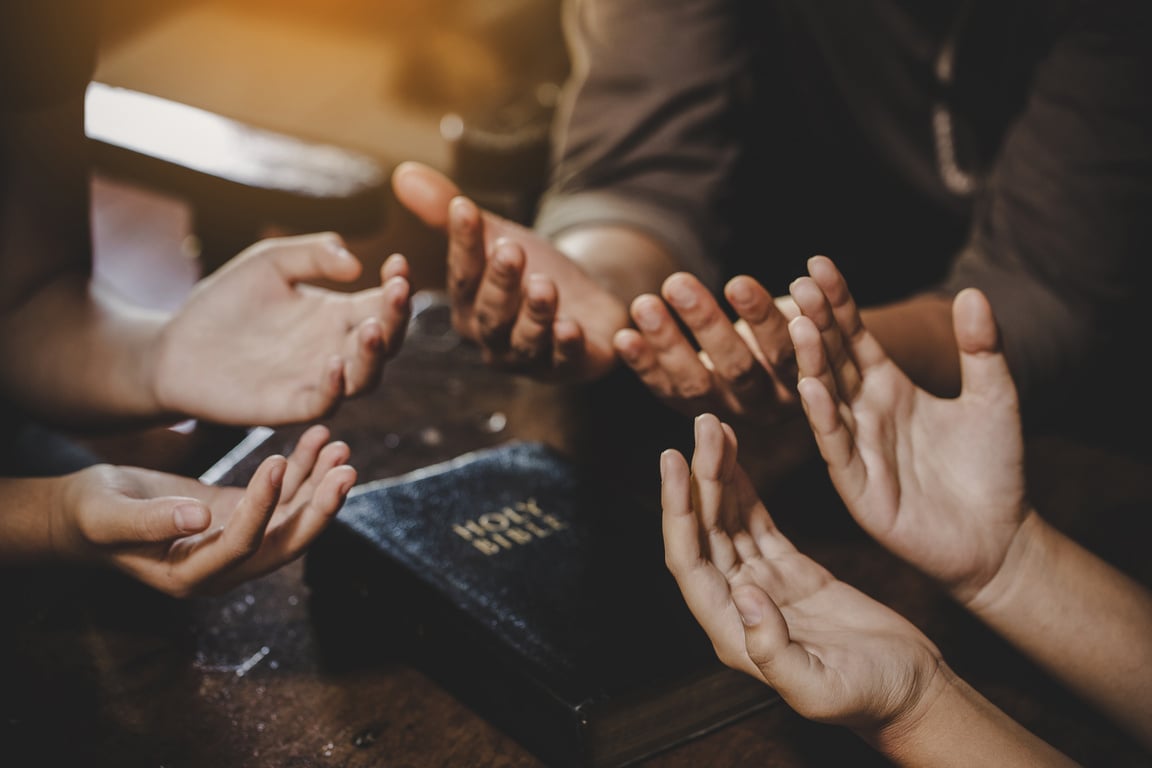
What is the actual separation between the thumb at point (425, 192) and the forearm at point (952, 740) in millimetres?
560

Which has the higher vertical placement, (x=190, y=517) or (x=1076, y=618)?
(x=190, y=517)

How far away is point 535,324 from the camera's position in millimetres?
896

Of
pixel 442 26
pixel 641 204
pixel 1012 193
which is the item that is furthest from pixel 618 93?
pixel 442 26

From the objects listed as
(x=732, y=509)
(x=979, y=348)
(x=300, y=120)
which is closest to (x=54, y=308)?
(x=732, y=509)

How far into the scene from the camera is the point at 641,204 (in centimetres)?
127

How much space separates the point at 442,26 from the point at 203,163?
1.43m

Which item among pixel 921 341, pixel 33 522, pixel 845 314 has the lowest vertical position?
pixel 921 341

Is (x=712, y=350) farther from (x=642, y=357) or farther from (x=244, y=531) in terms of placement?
(x=244, y=531)

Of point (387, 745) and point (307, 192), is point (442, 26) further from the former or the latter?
point (387, 745)

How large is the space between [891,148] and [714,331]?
28.8 inches

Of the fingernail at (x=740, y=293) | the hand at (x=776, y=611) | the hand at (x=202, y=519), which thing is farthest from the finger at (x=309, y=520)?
the fingernail at (x=740, y=293)

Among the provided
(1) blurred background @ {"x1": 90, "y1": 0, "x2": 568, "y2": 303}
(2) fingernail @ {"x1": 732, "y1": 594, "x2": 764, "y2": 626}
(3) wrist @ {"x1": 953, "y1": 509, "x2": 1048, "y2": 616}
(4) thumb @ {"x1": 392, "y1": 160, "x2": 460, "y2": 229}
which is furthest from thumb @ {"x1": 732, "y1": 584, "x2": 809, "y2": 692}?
(1) blurred background @ {"x1": 90, "y1": 0, "x2": 568, "y2": 303}

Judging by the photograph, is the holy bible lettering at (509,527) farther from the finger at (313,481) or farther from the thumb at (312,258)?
the thumb at (312,258)

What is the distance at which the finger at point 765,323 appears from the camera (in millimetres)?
777
